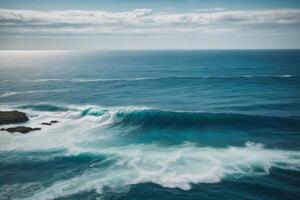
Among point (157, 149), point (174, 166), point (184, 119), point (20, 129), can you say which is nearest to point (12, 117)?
point (20, 129)

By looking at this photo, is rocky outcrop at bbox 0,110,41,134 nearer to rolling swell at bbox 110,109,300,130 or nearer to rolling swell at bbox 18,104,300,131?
rolling swell at bbox 18,104,300,131

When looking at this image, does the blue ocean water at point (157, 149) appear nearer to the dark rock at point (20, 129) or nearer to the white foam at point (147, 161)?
the white foam at point (147, 161)

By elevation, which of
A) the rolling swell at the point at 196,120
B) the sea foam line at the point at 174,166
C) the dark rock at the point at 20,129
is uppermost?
the rolling swell at the point at 196,120

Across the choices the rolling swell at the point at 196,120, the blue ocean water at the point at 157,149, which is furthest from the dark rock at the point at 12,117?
the rolling swell at the point at 196,120

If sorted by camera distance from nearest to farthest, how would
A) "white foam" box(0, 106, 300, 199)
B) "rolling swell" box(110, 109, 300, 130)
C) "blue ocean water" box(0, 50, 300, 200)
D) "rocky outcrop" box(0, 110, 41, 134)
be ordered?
"blue ocean water" box(0, 50, 300, 200) → "white foam" box(0, 106, 300, 199) → "rolling swell" box(110, 109, 300, 130) → "rocky outcrop" box(0, 110, 41, 134)

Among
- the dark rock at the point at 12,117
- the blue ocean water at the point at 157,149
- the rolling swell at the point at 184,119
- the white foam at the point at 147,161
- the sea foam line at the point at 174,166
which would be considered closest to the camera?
the blue ocean water at the point at 157,149

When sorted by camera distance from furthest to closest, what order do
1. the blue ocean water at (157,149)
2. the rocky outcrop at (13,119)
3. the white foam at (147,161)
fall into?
1. the rocky outcrop at (13,119)
2. the white foam at (147,161)
3. the blue ocean water at (157,149)

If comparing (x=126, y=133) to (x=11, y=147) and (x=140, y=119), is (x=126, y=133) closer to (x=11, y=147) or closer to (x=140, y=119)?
(x=140, y=119)

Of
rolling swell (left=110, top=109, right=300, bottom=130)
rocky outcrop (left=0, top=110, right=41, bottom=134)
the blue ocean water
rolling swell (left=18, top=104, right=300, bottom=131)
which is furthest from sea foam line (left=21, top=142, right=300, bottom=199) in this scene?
rocky outcrop (left=0, top=110, right=41, bottom=134)

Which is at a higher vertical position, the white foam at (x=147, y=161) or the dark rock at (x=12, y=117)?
the dark rock at (x=12, y=117)
